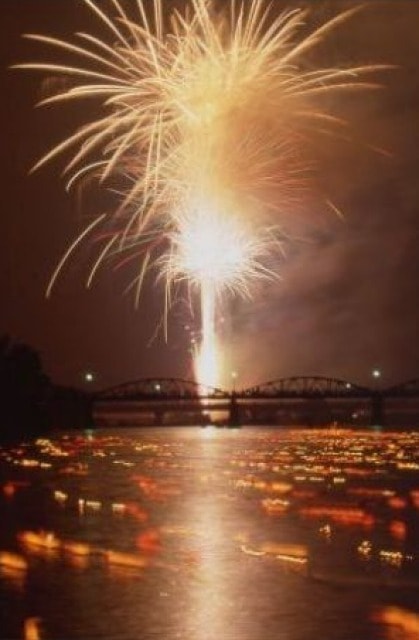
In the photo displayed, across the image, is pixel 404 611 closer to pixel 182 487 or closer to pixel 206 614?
pixel 206 614

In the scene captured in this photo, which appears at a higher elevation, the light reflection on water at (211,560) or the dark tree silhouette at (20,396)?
the dark tree silhouette at (20,396)

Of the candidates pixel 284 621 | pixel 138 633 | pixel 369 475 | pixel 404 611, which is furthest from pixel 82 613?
pixel 369 475

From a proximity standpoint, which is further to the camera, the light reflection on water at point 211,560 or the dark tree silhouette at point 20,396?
the dark tree silhouette at point 20,396

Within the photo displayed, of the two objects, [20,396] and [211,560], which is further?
[20,396]

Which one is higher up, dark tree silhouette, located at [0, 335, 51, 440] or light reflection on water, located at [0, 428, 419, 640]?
dark tree silhouette, located at [0, 335, 51, 440]
